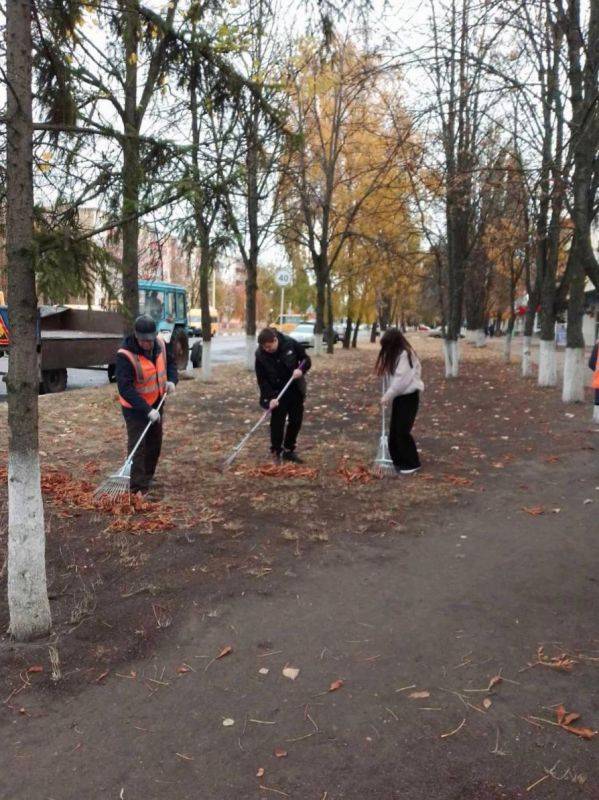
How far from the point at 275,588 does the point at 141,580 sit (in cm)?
91

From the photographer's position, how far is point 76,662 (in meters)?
3.47

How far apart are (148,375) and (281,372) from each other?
5.87 feet

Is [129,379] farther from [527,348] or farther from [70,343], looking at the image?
[527,348]

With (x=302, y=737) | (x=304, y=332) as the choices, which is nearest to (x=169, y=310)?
(x=304, y=332)

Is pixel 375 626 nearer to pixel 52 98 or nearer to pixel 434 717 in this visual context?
pixel 434 717

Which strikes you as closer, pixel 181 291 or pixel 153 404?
pixel 153 404

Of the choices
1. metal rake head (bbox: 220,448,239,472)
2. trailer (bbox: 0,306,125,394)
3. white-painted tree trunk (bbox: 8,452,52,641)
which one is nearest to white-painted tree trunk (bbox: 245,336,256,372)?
trailer (bbox: 0,306,125,394)

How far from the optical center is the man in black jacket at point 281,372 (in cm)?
742

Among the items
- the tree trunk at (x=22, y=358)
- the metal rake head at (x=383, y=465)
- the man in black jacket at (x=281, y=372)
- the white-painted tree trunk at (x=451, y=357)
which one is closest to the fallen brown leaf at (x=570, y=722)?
the tree trunk at (x=22, y=358)

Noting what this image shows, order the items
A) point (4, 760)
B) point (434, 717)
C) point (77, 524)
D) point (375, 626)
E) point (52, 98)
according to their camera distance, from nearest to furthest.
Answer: point (4, 760) < point (434, 717) < point (375, 626) < point (52, 98) < point (77, 524)

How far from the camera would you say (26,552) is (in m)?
3.64

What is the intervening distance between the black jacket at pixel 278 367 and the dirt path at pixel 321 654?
1.49 metres

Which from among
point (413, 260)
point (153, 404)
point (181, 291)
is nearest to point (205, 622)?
point (153, 404)

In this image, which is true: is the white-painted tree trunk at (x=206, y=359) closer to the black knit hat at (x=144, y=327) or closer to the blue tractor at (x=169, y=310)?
the blue tractor at (x=169, y=310)
